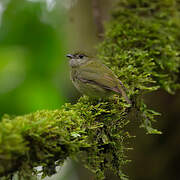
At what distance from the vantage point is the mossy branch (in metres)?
1.78

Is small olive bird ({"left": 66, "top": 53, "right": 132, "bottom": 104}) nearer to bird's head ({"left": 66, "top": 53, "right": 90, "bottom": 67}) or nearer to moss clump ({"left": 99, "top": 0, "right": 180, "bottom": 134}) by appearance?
bird's head ({"left": 66, "top": 53, "right": 90, "bottom": 67})

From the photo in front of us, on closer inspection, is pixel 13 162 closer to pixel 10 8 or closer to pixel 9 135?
pixel 9 135

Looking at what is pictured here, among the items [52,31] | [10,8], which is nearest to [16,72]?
[52,31]

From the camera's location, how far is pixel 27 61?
3443 mm

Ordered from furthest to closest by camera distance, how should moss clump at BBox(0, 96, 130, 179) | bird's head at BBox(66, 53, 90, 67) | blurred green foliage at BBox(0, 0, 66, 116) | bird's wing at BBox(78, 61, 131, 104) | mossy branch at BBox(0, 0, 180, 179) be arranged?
bird's head at BBox(66, 53, 90, 67) → blurred green foliage at BBox(0, 0, 66, 116) → bird's wing at BBox(78, 61, 131, 104) → mossy branch at BBox(0, 0, 180, 179) → moss clump at BBox(0, 96, 130, 179)

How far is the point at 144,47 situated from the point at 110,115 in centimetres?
143

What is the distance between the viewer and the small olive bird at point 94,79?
10.2 ft

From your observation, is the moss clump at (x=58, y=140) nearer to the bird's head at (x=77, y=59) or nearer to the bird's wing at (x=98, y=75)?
the bird's wing at (x=98, y=75)

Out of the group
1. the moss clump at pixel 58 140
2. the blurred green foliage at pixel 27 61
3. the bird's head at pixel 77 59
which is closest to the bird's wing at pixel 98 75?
the bird's head at pixel 77 59

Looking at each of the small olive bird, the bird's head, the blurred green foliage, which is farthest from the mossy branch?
the blurred green foliage

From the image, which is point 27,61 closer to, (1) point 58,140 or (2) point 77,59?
(2) point 77,59

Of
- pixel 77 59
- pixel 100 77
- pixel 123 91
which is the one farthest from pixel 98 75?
pixel 77 59

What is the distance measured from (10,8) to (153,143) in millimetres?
2656

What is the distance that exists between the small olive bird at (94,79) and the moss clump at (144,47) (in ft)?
0.60
